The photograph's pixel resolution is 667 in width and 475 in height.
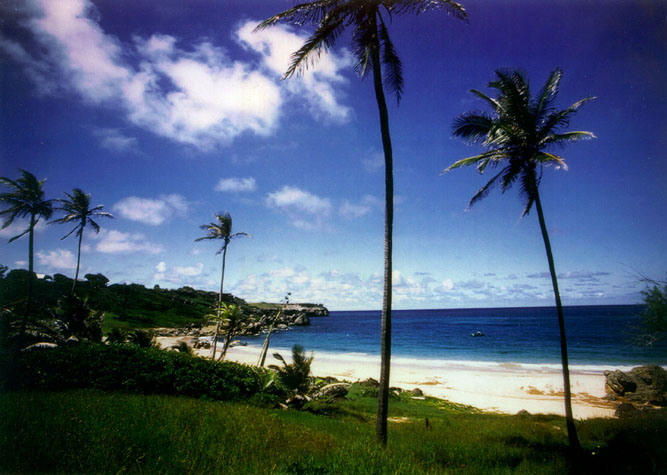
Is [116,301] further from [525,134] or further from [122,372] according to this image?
[525,134]

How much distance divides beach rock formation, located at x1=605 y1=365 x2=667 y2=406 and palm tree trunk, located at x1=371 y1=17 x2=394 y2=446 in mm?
20425

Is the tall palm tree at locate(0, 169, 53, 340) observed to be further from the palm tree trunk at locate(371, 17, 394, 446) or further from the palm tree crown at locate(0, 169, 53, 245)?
the palm tree trunk at locate(371, 17, 394, 446)

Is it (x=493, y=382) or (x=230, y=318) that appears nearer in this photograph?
(x=230, y=318)

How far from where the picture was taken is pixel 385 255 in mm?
7234

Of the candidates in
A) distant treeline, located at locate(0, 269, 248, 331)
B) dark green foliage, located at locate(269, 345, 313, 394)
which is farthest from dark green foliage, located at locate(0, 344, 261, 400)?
distant treeline, located at locate(0, 269, 248, 331)

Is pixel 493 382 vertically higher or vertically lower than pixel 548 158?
lower

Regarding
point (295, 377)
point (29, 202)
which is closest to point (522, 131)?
point (295, 377)

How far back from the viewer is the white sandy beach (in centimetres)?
1672

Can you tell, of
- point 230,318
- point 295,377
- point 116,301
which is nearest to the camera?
point 295,377

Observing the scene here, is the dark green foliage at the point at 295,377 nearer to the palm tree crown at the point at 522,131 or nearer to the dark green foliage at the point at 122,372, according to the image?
the dark green foliage at the point at 122,372

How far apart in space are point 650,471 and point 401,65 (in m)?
12.0

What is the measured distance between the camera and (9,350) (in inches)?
358

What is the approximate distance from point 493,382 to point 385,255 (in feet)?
72.0

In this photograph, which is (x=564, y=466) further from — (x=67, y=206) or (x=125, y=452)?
(x=67, y=206)
